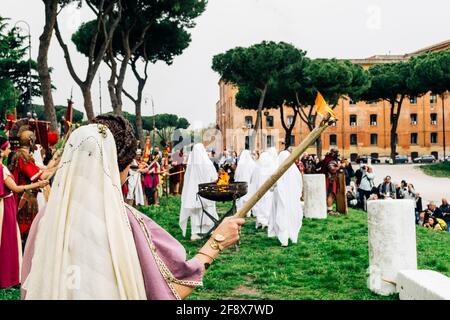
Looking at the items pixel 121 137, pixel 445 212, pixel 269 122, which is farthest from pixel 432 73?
pixel 121 137

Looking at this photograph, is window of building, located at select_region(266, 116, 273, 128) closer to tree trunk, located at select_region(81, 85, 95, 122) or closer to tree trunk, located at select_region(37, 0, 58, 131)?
tree trunk, located at select_region(81, 85, 95, 122)

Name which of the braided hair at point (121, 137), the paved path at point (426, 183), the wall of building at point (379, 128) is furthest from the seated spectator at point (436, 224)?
the wall of building at point (379, 128)

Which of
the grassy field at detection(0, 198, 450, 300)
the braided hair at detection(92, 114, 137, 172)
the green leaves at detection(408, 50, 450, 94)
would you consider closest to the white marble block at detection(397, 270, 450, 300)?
the grassy field at detection(0, 198, 450, 300)

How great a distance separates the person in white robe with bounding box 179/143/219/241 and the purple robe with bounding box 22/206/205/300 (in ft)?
27.5

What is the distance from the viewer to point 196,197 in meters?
10.6

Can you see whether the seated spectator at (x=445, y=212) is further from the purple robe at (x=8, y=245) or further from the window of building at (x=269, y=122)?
the window of building at (x=269, y=122)

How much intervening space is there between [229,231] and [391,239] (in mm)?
4327

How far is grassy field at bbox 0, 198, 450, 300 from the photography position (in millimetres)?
6496

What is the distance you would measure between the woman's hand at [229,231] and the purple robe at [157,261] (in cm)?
15

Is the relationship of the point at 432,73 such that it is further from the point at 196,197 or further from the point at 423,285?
the point at 423,285

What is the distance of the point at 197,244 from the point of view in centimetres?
991

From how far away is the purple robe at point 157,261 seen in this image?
1937mm
